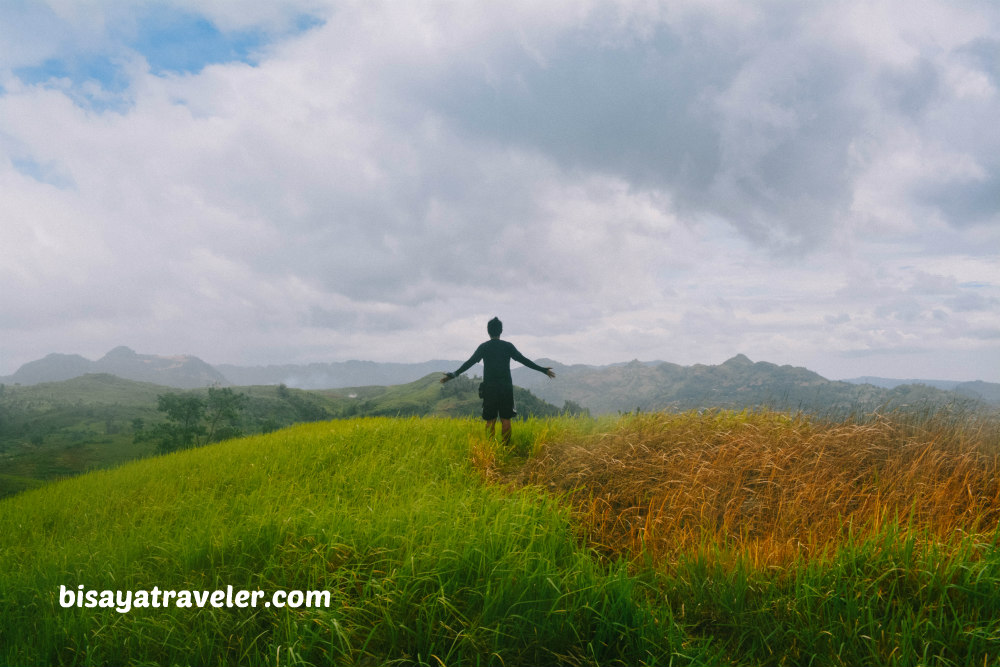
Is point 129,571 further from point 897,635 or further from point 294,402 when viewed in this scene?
point 294,402

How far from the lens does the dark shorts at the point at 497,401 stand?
10914mm

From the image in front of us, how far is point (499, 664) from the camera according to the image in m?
3.99

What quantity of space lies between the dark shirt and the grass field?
5.70 feet

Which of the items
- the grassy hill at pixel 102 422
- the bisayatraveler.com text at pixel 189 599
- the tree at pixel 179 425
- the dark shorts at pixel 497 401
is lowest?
the grassy hill at pixel 102 422

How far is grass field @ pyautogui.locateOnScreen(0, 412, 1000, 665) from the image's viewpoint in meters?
4.20

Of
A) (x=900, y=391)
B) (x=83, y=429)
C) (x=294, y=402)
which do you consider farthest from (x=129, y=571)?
(x=83, y=429)

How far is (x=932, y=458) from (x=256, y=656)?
9942 mm

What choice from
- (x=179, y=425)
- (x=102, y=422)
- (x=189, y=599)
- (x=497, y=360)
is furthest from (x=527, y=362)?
(x=102, y=422)

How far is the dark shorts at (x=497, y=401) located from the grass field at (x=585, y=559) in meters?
1.10

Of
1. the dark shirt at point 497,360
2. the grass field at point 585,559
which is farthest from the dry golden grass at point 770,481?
the dark shirt at point 497,360

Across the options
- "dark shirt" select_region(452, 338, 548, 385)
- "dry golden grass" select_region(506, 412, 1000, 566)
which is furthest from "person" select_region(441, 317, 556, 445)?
"dry golden grass" select_region(506, 412, 1000, 566)

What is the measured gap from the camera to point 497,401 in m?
10.9

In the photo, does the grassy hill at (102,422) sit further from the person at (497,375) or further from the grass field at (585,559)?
the person at (497,375)

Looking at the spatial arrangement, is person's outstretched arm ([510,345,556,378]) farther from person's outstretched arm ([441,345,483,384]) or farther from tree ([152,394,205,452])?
tree ([152,394,205,452])
